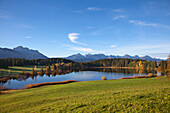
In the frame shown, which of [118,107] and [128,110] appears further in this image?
[118,107]

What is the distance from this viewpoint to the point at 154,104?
938 centimetres

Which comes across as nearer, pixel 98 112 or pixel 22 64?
pixel 98 112

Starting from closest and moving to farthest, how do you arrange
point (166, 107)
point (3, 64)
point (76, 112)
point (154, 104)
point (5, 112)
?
point (166, 107)
point (154, 104)
point (76, 112)
point (5, 112)
point (3, 64)

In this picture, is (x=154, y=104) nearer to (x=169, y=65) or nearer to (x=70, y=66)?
(x=169, y=65)

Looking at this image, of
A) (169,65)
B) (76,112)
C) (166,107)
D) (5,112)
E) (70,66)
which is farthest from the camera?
(70,66)

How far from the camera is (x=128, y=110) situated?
353 inches

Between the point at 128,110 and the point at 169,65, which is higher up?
the point at 169,65

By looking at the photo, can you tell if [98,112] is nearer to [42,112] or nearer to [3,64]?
[42,112]

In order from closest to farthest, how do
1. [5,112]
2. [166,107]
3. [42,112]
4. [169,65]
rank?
1. [166,107]
2. [42,112]
3. [5,112]
4. [169,65]

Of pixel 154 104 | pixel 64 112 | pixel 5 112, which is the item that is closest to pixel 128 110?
pixel 154 104

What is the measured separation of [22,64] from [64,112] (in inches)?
7271

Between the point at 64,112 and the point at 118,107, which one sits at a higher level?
the point at 118,107

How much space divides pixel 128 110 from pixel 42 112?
9741 millimetres

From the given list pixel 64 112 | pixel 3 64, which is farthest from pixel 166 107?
pixel 3 64
